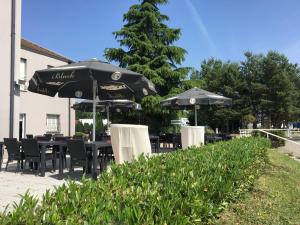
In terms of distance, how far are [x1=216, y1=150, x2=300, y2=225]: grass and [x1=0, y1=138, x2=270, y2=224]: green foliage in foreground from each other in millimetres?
683

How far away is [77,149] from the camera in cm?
901

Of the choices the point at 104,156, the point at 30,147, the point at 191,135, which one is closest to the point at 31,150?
the point at 30,147

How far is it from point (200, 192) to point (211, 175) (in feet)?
2.07

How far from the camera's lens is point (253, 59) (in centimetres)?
4862

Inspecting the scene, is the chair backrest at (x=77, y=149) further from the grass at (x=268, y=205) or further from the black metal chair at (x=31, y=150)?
the grass at (x=268, y=205)

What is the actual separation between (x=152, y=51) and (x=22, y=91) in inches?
347

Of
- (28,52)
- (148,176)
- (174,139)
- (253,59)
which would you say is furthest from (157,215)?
(253,59)

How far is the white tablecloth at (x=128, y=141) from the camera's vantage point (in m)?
6.76

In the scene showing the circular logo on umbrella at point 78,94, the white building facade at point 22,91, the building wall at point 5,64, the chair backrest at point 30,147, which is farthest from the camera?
the white building facade at point 22,91

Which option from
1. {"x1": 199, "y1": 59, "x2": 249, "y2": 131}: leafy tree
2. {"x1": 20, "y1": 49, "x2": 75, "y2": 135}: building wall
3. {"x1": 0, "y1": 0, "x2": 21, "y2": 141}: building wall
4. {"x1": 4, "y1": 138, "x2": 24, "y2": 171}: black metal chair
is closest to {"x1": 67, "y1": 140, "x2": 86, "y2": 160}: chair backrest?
{"x1": 4, "y1": 138, "x2": 24, "y2": 171}: black metal chair

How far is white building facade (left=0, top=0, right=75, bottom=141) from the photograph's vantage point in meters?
14.5

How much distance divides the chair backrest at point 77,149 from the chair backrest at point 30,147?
108 centimetres

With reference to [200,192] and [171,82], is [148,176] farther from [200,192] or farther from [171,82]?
[171,82]

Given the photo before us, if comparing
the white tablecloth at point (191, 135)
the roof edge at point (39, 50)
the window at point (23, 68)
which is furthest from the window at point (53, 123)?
the white tablecloth at point (191, 135)
